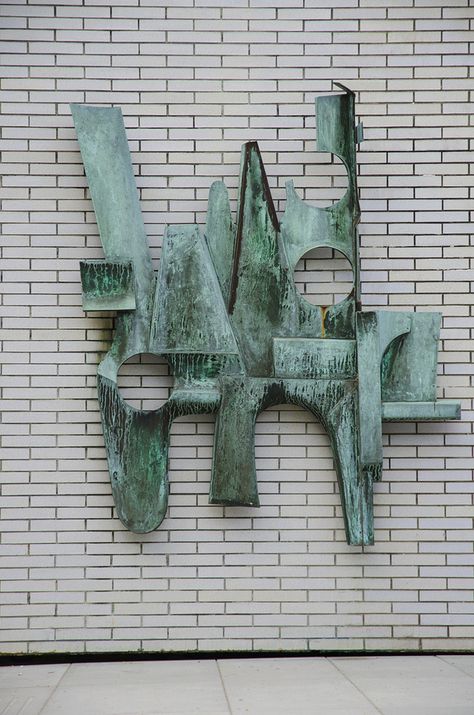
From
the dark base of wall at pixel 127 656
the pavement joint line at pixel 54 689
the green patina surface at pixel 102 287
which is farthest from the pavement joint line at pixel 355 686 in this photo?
the green patina surface at pixel 102 287

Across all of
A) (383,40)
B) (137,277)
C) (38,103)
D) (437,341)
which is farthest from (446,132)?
(38,103)

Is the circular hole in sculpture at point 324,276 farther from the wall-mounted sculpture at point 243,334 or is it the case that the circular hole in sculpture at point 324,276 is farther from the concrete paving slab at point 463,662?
the concrete paving slab at point 463,662

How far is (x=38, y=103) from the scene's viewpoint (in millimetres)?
4781

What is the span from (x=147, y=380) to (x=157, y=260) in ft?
2.00

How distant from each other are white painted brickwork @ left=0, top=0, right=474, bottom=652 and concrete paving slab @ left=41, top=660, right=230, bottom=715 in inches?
6.2

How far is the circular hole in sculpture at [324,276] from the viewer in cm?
479

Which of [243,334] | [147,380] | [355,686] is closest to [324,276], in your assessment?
[243,334]

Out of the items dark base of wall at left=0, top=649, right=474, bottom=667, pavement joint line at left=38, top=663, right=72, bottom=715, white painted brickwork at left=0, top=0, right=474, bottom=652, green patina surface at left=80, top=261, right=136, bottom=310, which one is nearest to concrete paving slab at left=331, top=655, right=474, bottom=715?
white painted brickwork at left=0, top=0, right=474, bottom=652

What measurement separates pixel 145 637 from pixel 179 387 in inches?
49.2

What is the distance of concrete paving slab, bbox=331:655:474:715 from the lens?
3854mm

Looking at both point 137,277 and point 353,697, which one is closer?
point 353,697

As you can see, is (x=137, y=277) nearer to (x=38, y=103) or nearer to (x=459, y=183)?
(x=38, y=103)

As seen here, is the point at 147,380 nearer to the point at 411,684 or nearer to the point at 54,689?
the point at 54,689

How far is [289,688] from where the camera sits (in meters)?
4.16
